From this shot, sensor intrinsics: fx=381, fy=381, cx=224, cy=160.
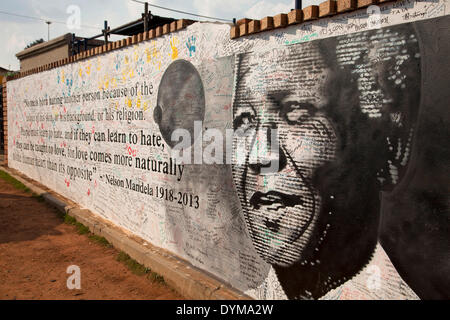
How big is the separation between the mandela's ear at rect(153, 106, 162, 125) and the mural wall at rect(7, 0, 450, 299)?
2cm

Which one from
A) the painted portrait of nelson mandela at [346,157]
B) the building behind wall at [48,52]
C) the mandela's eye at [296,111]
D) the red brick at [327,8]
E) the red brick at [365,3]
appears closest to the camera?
the painted portrait of nelson mandela at [346,157]

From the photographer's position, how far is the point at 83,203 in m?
7.32

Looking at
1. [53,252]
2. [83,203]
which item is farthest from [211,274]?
[83,203]

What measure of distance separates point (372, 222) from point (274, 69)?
59.0 inches

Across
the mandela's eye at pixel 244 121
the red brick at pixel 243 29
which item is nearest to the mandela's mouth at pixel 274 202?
the mandela's eye at pixel 244 121

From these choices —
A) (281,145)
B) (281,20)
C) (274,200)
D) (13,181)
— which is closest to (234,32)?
(281,20)

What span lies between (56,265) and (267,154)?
3.22 metres

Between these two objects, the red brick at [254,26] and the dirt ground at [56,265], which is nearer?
the red brick at [254,26]

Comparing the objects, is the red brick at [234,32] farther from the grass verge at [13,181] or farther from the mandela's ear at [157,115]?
the grass verge at [13,181]

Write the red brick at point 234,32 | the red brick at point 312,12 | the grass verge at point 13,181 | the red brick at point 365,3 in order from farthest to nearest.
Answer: the grass verge at point 13,181
the red brick at point 234,32
the red brick at point 312,12
the red brick at point 365,3

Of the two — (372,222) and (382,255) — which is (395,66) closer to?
(372,222)

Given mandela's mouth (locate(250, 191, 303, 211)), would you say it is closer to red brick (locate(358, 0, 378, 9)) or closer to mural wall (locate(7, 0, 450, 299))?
mural wall (locate(7, 0, 450, 299))

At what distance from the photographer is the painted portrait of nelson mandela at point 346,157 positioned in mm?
2340

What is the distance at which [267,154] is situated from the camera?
11.1 feet
